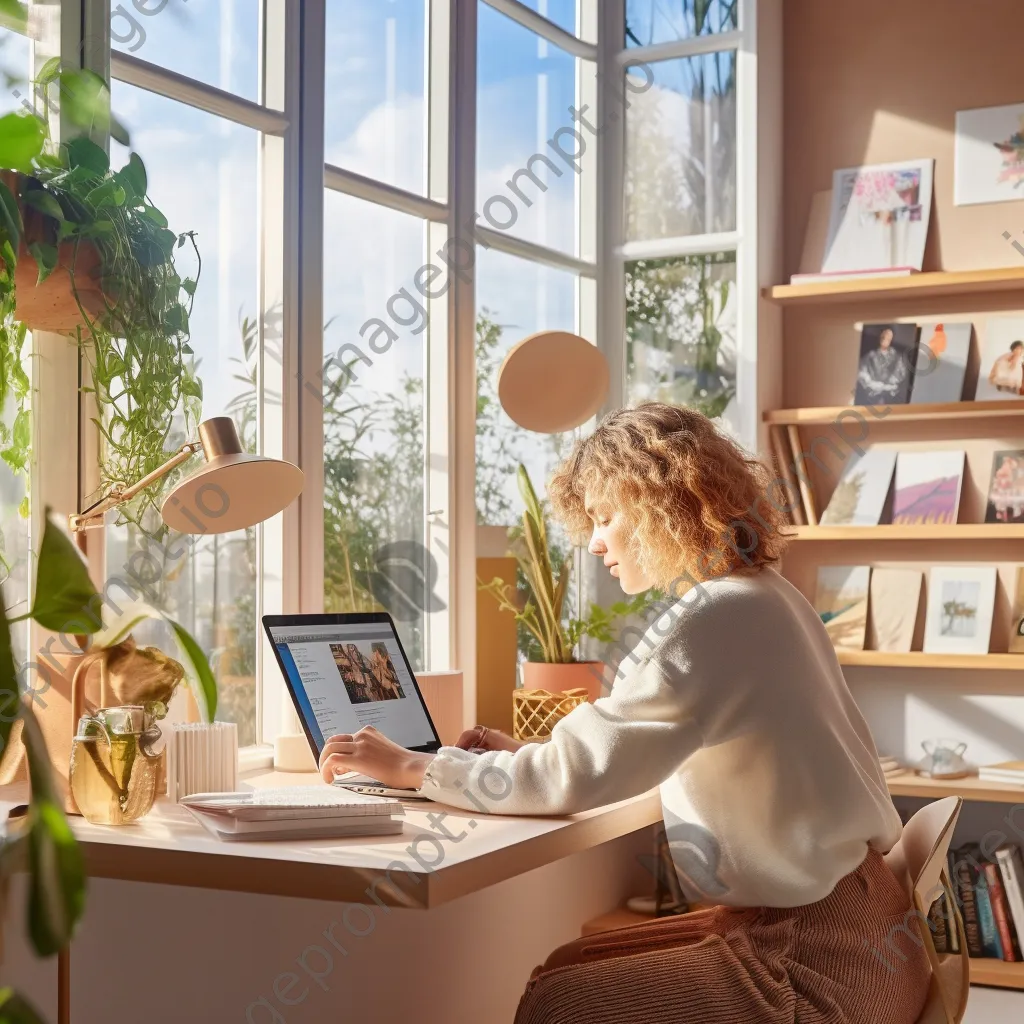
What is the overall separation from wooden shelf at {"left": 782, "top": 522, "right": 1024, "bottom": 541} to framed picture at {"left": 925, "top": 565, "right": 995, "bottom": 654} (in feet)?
0.34

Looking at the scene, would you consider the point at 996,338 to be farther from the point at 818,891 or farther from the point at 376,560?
the point at 818,891

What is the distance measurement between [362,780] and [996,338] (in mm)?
2395

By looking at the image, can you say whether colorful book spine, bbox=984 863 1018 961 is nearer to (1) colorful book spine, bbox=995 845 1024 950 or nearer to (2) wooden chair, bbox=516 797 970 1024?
(1) colorful book spine, bbox=995 845 1024 950

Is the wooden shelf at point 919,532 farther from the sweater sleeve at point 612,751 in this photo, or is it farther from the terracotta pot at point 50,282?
the terracotta pot at point 50,282

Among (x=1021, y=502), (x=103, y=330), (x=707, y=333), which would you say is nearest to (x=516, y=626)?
(x=707, y=333)

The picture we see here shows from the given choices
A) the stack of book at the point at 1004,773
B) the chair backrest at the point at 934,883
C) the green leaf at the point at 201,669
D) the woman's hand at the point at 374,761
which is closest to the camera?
the green leaf at the point at 201,669

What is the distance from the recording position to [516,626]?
3.54 metres

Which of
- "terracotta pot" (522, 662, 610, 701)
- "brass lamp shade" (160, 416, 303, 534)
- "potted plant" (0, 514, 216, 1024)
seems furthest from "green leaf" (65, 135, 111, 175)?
"terracotta pot" (522, 662, 610, 701)

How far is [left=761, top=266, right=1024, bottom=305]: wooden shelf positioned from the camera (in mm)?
3564

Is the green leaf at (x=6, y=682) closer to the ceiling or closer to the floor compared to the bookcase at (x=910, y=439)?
closer to the floor

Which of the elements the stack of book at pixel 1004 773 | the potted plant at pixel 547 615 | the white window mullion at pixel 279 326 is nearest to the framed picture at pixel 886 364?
the potted plant at pixel 547 615

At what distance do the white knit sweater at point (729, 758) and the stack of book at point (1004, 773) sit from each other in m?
1.69

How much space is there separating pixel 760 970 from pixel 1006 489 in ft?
7.41

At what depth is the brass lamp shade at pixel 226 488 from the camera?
2.02 m
